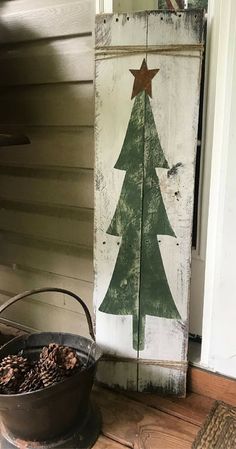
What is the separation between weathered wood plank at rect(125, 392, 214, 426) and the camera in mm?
1138

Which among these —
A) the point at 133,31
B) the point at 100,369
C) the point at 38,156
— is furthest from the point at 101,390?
the point at 133,31

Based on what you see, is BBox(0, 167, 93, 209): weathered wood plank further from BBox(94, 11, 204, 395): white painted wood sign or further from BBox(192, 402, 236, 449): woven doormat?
BBox(192, 402, 236, 449): woven doormat

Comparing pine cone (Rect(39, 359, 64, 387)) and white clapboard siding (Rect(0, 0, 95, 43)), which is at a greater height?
white clapboard siding (Rect(0, 0, 95, 43))

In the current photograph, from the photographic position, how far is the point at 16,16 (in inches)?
49.8

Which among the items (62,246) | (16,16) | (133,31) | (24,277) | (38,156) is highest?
(16,16)

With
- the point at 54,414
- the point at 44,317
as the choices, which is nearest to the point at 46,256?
the point at 44,317

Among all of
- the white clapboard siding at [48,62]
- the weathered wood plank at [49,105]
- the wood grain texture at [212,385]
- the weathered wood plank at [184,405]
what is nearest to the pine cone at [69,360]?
the weathered wood plank at [184,405]

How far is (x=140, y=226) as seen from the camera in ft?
3.72

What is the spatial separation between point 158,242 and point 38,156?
20.7 inches

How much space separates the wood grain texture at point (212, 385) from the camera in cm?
118

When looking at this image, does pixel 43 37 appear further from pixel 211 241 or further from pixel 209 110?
pixel 211 241

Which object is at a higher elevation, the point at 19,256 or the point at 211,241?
the point at 211,241

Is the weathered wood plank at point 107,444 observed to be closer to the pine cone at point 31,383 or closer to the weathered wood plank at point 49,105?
the pine cone at point 31,383

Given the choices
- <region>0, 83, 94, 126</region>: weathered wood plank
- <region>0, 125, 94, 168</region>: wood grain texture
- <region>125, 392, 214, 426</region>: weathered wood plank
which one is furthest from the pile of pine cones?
<region>0, 83, 94, 126</region>: weathered wood plank
